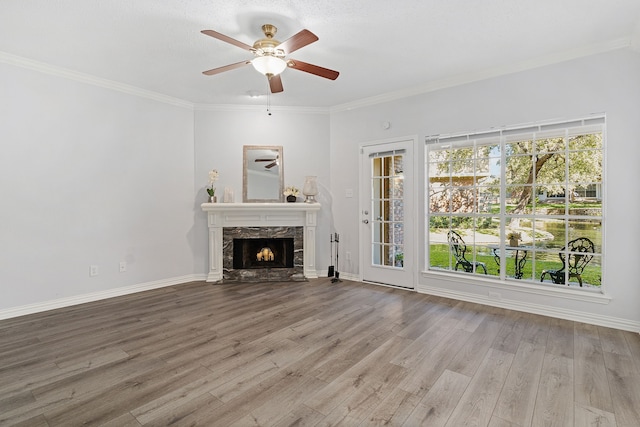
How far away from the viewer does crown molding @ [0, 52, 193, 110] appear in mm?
3332

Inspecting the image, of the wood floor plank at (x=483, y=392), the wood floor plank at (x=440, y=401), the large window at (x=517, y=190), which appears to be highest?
the large window at (x=517, y=190)

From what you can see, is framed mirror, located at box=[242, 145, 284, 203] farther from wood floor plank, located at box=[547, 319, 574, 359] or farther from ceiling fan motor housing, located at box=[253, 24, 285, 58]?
wood floor plank, located at box=[547, 319, 574, 359]

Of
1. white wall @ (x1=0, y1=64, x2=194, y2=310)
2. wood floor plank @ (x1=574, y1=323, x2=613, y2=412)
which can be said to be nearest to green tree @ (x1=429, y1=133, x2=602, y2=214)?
wood floor plank @ (x1=574, y1=323, x2=613, y2=412)

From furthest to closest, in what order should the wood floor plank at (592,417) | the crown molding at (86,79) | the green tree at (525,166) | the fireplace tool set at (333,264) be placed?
the fireplace tool set at (333,264) → the green tree at (525,166) → the crown molding at (86,79) → the wood floor plank at (592,417)

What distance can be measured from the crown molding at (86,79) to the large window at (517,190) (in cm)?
381

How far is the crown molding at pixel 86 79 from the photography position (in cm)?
333

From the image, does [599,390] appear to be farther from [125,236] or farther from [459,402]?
[125,236]

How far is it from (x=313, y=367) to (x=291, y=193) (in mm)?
3033

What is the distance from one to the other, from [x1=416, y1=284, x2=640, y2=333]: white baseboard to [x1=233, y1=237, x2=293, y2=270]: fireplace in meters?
2.12

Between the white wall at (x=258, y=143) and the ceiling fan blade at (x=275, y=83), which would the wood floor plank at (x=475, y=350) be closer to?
the white wall at (x=258, y=143)

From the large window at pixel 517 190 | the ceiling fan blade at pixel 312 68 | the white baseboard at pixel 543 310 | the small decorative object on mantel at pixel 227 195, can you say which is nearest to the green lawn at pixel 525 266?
the large window at pixel 517 190

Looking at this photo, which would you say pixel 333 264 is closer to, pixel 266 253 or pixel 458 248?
pixel 266 253

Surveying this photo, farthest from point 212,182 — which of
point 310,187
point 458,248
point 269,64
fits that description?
point 458,248

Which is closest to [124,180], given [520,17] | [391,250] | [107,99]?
[107,99]
